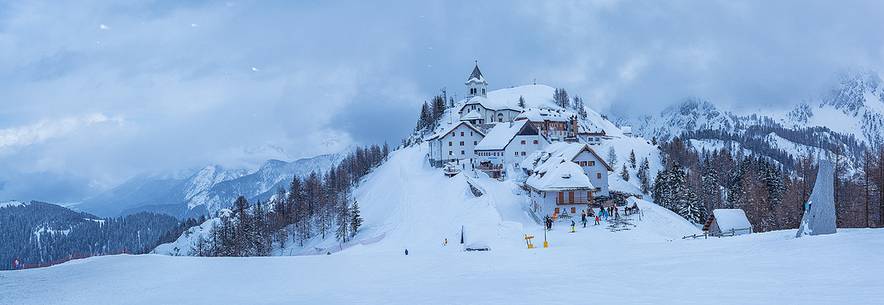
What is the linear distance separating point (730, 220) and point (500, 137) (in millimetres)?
42063

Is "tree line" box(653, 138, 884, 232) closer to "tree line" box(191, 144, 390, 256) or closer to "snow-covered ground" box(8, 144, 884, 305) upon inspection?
"snow-covered ground" box(8, 144, 884, 305)

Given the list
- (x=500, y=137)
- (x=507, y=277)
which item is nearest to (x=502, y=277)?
(x=507, y=277)

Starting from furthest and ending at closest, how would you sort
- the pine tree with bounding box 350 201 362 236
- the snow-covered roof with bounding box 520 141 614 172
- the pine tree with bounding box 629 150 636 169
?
the pine tree with bounding box 629 150 636 169
the pine tree with bounding box 350 201 362 236
the snow-covered roof with bounding box 520 141 614 172

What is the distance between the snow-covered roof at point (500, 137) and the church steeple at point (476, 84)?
6352 centimetres

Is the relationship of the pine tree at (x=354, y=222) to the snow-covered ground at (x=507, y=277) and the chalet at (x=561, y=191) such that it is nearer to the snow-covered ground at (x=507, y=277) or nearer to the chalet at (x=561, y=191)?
the chalet at (x=561, y=191)

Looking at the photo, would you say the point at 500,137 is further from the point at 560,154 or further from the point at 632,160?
the point at 632,160

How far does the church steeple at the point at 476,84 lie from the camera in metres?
148

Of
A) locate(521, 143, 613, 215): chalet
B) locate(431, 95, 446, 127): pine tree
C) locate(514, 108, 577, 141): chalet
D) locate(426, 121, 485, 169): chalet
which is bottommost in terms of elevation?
locate(521, 143, 613, 215): chalet

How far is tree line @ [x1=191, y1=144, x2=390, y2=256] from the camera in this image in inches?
2872

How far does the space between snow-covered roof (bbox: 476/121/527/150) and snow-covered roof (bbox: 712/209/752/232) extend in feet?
124

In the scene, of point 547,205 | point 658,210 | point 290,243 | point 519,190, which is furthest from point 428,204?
point 290,243

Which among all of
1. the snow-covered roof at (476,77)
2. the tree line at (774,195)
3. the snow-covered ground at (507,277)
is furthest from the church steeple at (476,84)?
the snow-covered ground at (507,277)

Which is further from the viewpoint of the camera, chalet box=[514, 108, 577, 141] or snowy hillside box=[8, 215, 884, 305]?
chalet box=[514, 108, 577, 141]

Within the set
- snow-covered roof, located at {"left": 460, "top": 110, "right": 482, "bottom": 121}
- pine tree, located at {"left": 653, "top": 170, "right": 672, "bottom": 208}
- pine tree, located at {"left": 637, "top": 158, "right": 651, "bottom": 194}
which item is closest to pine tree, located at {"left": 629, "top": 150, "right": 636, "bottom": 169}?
pine tree, located at {"left": 637, "top": 158, "right": 651, "bottom": 194}
